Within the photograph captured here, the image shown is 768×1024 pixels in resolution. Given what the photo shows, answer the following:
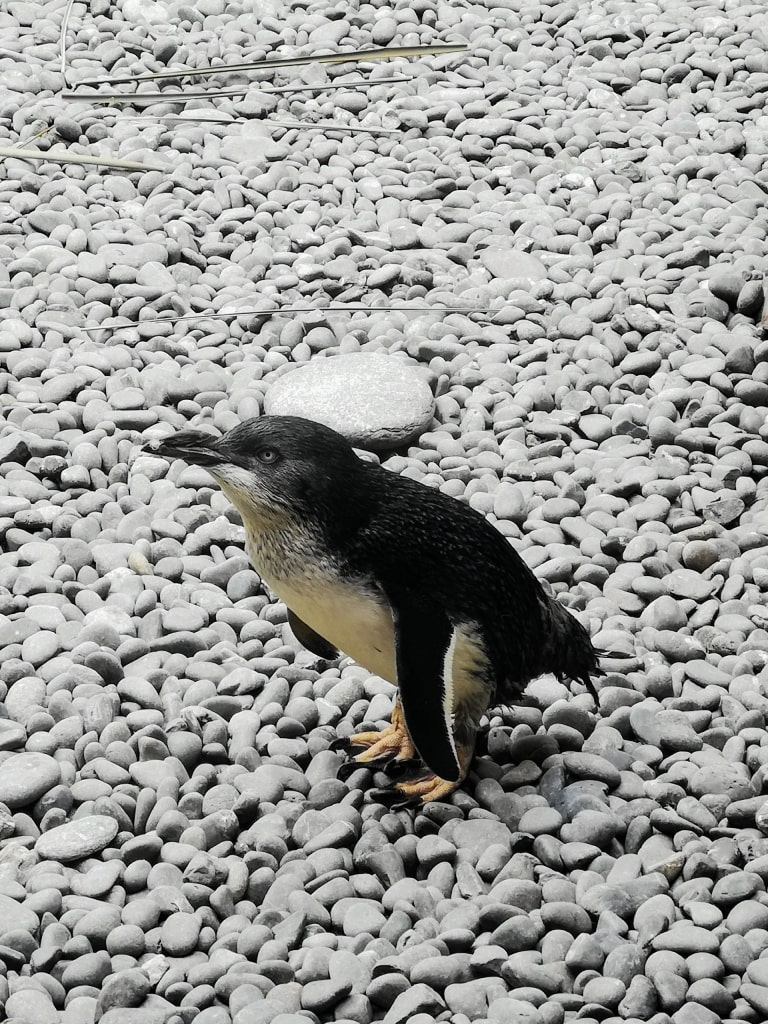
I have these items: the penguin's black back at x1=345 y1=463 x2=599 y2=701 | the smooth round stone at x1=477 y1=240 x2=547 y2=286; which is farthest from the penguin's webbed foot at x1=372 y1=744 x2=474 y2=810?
the smooth round stone at x1=477 y1=240 x2=547 y2=286

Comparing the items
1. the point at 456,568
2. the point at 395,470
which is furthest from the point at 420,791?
the point at 395,470

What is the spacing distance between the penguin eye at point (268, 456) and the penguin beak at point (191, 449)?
78 mm

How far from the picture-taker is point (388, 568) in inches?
109

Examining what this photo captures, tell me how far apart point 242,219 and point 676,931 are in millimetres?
3593

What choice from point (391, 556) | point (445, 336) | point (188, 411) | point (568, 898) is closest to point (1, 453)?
point (188, 411)

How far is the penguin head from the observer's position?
271 cm

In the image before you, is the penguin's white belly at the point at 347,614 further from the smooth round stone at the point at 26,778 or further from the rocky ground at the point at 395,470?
the smooth round stone at the point at 26,778

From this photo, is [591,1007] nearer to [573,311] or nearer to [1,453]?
[1,453]

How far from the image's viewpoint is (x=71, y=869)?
2832 millimetres

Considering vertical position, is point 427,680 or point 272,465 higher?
point 272,465

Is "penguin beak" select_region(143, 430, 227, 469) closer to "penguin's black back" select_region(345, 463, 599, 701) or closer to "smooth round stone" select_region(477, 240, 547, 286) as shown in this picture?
"penguin's black back" select_region(345, 463, 599, 701)

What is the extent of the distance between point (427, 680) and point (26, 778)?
970 mm

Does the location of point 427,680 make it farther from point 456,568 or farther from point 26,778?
point 26,778

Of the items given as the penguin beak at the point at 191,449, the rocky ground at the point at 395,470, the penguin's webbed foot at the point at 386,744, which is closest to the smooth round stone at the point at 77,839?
the rocky ground at the point at 395,470
